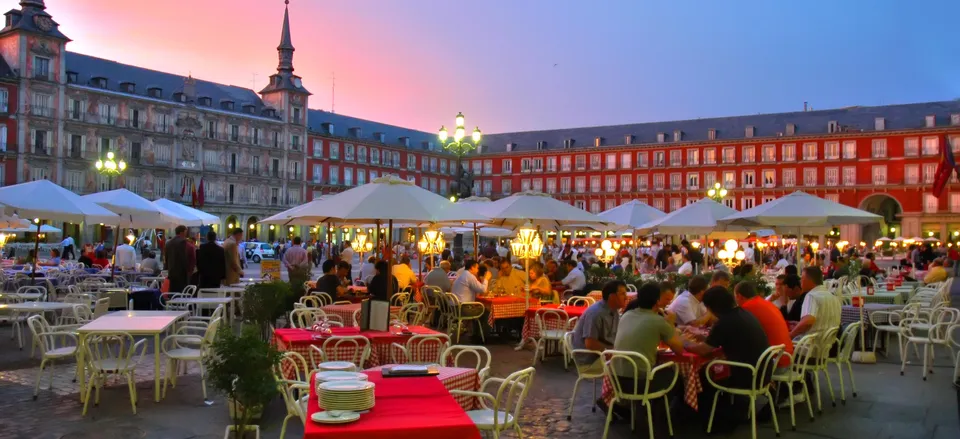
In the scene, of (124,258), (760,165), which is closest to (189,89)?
(124,258)

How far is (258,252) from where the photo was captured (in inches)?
1409

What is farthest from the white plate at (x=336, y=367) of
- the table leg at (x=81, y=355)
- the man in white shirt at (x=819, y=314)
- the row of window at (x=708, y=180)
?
the row of window at (x=708, y=180)

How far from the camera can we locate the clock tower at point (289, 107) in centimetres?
5328

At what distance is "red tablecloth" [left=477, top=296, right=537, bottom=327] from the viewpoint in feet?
30.8

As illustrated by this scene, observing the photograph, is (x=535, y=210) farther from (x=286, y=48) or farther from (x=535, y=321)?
(x=286, y=48)

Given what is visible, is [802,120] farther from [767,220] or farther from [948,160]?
[767,220]

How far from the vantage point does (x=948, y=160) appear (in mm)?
14961

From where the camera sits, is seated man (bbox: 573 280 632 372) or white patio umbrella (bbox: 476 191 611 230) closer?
seated man (bbox: 573 280 632 372)

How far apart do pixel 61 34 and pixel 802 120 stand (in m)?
48.7

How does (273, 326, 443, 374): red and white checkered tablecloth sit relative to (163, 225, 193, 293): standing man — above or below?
below

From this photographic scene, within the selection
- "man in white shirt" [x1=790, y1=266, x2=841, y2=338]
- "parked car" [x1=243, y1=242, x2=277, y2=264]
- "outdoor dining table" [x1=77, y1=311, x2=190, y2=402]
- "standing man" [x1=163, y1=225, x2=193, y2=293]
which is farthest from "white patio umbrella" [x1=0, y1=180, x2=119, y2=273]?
"parked car" [x1=243, y1=242, x2=277, y2=264]

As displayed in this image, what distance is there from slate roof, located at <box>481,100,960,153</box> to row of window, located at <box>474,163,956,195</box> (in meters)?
2.69

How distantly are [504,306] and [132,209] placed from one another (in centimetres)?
687

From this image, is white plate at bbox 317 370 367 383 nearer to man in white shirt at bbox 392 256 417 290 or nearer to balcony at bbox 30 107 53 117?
man in white shirt at bbox 392 256 417 290
